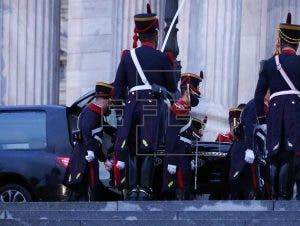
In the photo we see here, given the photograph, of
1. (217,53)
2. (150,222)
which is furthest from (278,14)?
(150,222)

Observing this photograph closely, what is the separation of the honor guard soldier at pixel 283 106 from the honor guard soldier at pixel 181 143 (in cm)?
137

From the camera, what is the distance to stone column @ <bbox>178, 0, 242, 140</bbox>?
92.1 feet

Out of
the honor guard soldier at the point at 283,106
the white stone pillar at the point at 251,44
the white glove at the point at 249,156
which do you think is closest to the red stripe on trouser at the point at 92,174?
the white glove at the point at 249,156

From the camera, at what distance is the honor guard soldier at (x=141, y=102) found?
679 inches

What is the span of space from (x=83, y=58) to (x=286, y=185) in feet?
A: 54.0

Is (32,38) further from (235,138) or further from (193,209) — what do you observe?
(193,209)

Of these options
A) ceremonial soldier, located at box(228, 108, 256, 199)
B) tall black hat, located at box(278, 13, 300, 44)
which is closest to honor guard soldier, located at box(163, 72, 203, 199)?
ceremonial soldier, located at box(228, 108, 256, 199)

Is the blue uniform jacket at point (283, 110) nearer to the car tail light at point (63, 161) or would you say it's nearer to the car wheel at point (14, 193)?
the car tail light at point (63, 161)

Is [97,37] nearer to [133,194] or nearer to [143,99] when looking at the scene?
[143,99]

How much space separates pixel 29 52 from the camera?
31.2 meters

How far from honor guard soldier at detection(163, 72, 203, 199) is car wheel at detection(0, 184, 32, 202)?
5.60 feet

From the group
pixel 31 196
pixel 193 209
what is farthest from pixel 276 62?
pixel 31 196

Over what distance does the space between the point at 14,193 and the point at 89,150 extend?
4.00 ft

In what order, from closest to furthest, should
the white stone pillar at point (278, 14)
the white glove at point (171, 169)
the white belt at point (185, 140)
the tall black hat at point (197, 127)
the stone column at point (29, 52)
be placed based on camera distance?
1. the white glove at point (171, 169)
2. the white belt at point (185, 140)
3. the tall black hat at point (197, 127)
4. the white stone pillar at point (278, 14)
5. the stone column at point (29, 52)
